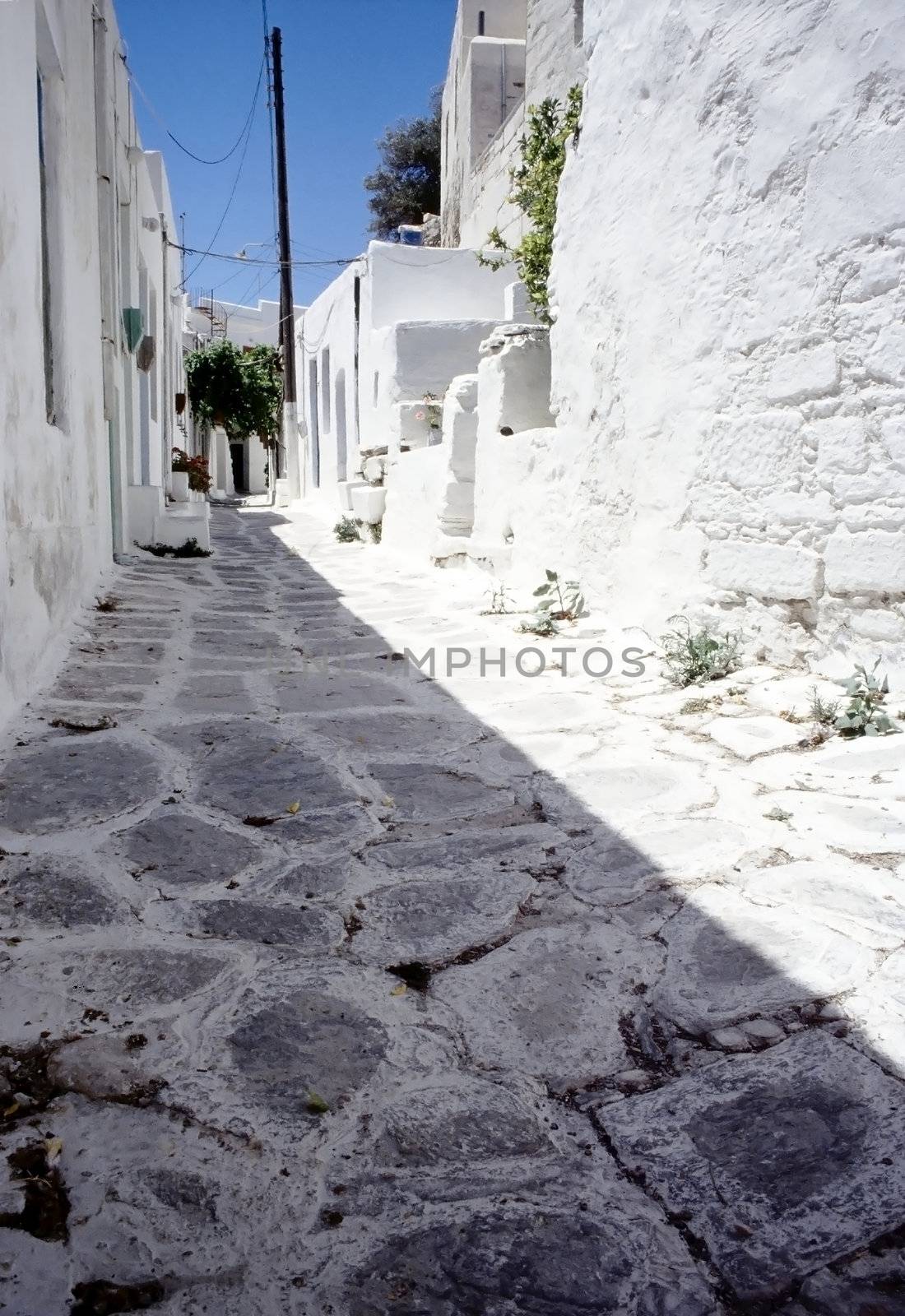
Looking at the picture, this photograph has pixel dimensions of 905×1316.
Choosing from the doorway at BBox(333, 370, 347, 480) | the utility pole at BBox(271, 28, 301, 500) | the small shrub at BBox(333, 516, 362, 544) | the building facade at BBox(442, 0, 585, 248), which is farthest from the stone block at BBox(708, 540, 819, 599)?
the utility pole at BBox(271, 28, 301, 500)

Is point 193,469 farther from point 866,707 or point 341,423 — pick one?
point 866,707

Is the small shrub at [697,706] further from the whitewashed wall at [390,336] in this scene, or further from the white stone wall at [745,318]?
the whitewashed wall at [390,336]

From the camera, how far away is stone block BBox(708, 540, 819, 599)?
3420 millimetres

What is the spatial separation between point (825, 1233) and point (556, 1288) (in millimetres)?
336

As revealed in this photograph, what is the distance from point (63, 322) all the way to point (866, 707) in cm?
370

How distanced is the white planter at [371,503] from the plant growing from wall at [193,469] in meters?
2.87

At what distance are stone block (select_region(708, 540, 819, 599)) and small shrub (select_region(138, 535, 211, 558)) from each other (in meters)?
5.29

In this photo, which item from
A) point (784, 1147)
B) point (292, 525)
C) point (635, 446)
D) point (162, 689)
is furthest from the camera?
point (292, 525)

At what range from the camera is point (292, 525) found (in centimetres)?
1288

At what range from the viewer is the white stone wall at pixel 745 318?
121 inches

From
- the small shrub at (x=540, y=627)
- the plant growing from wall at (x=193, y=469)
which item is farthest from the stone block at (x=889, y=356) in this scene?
the plant growing from wall at (x=193, y=469)

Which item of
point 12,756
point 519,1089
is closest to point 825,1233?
point 519,1089

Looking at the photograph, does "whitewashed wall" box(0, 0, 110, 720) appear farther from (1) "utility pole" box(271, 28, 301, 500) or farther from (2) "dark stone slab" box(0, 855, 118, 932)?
(1) "utility pole" box(271, 28, 301, 500)

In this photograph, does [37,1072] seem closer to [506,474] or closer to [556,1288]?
[556,1288]
